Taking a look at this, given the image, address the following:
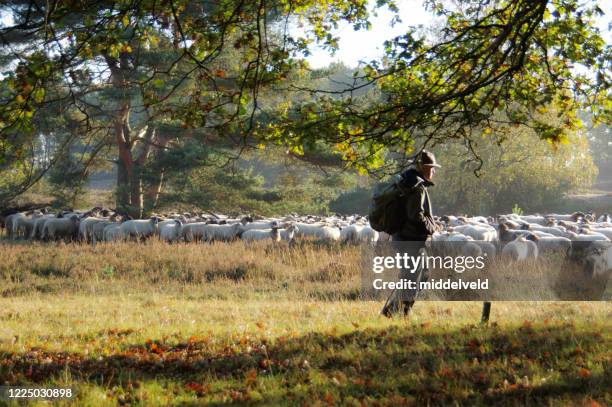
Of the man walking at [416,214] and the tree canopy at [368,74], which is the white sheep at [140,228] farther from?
the man walking at [416,214]

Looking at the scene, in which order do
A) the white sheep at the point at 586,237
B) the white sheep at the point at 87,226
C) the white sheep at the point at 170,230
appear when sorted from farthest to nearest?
the white sheep at the point at 87,226, the white sheep at the point at 170,230, the white sheep at the point at 586,237

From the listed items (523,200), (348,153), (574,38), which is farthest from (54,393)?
(523,200)

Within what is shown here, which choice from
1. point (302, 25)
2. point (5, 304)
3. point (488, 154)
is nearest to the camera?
point (302, 25)

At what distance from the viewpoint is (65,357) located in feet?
22.2

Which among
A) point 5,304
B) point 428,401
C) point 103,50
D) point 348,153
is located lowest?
point 5,304

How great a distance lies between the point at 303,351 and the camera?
21.8ft

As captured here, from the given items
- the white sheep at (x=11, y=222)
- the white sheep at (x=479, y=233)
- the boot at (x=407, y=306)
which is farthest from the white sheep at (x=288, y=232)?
the boot at (x=407, y=306)

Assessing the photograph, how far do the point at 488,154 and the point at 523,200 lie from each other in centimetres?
492

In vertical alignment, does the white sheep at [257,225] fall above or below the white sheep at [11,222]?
above

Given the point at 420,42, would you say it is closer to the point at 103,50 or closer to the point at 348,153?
the point at 348,153

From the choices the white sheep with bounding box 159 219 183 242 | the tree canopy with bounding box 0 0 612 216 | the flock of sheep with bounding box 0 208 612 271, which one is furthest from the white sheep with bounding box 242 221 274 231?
the tree canopy with bounding box 0 0 612 216

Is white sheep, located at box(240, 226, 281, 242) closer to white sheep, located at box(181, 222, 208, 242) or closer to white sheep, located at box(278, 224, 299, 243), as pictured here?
white sheep, located at box(278, 224, 299, 243)

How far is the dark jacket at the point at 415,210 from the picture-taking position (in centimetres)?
745

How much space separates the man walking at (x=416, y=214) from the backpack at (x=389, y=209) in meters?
0.05
